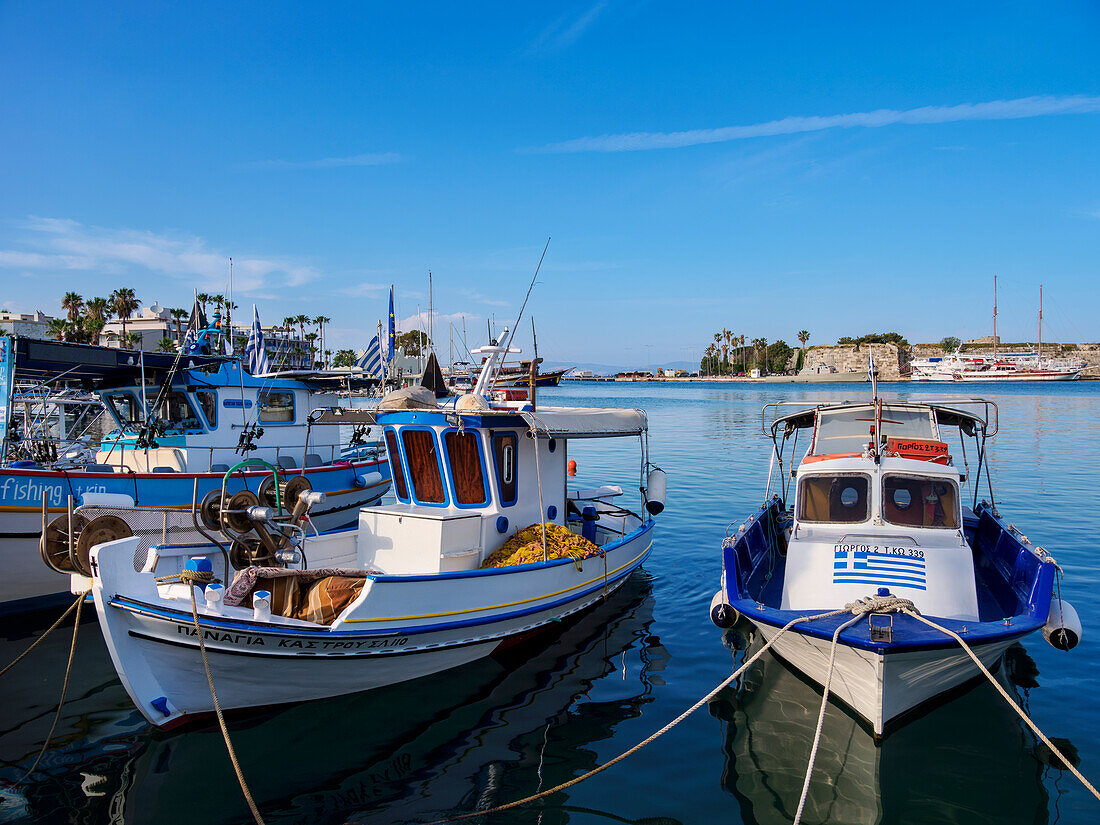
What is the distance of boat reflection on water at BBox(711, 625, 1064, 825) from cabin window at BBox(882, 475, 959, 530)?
6.51ft

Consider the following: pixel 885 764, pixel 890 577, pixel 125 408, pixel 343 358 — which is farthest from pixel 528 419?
pixel 343 358

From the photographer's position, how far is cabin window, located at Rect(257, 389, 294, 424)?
16406mm

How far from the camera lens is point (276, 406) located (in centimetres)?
1672

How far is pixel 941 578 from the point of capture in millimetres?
7719

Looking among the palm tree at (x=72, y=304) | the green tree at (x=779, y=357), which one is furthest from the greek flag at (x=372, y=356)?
the green tree at (x=779, y=357)

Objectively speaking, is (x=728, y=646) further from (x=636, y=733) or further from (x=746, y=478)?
(x=746, y=478)

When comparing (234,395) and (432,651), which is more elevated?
(234,395)

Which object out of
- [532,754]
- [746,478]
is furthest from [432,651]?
[746,478]

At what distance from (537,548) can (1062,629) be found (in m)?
6.16

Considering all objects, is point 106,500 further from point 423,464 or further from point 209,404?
point 423,464

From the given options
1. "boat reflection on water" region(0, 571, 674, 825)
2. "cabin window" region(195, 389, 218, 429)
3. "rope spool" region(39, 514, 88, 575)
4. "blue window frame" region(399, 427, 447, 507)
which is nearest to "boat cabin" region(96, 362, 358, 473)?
"cabin window" region(195, 389, 218, 429)

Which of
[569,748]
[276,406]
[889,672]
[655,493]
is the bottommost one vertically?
[569,748]

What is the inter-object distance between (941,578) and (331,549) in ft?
26.0

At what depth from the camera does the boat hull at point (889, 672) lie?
6387 millimetres
